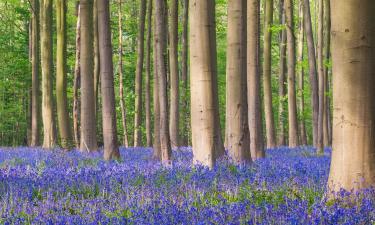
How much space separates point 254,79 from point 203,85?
4.73m

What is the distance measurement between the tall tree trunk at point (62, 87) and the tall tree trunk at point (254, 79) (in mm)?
5850

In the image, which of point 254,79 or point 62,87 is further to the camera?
point 62,87

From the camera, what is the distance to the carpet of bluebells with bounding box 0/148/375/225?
4.82 m

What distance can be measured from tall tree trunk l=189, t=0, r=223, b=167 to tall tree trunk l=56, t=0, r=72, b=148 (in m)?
7.69

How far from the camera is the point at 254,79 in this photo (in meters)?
14.1

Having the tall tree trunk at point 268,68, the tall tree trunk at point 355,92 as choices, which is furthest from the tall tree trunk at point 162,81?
the tall tree trunk at point 268,68

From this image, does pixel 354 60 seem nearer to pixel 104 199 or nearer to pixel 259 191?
pixel 259 191

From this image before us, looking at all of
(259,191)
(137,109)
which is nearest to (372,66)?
(259,191)

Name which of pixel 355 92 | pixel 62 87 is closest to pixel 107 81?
pixel 62 87

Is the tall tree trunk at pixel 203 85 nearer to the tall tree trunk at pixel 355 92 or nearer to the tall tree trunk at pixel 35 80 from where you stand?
the tall tree trunk at pixel 355 92

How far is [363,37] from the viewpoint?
591cm

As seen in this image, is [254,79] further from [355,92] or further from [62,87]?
[355,92]

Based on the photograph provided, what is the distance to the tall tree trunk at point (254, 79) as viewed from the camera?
13.8 metres

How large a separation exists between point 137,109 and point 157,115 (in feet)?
43.2
